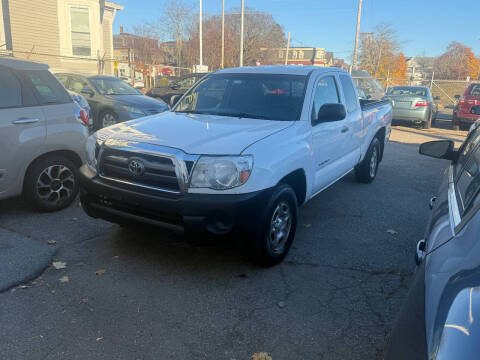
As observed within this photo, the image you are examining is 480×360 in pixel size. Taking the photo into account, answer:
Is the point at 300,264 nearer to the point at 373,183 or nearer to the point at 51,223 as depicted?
the point at 51,223

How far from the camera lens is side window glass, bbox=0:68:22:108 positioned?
4539mm

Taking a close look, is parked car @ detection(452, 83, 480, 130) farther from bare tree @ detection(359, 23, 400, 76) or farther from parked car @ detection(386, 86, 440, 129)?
bare tree @ detection(359, 23, 400, 76)

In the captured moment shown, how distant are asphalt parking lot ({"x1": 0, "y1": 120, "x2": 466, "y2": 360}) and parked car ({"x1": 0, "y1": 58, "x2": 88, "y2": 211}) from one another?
36 centimetres

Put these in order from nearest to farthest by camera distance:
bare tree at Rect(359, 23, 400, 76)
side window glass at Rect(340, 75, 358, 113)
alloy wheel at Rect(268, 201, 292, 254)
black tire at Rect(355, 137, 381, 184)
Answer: alloy wheel at Rect(268, 201, 292, 254)
side window glass at Rect(340, 75, 358, 113)
black tire at Rect(355, 137, 381, 184)
bare tree at Rect(359, 23, 400, 76)

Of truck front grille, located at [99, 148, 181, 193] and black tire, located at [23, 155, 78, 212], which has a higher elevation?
truck front grille, located at [99, 148, 181, 193]

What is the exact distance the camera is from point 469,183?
211 centimetres

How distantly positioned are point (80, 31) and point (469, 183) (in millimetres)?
20378

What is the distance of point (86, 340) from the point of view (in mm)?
2760

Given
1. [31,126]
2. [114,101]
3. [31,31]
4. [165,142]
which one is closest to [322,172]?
[165,142]

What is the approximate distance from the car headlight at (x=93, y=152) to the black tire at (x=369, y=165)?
439 centimetres

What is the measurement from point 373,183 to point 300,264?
3.75 metres

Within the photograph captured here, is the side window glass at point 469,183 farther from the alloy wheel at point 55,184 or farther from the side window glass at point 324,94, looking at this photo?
Result: the alloy wheel at point 55,184

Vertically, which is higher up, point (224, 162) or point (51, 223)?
point (224, 162)

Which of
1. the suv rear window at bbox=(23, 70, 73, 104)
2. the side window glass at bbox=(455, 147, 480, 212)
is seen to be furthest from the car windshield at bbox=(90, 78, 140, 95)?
the side window glass at bbox=(455, 147, 480, 212)
